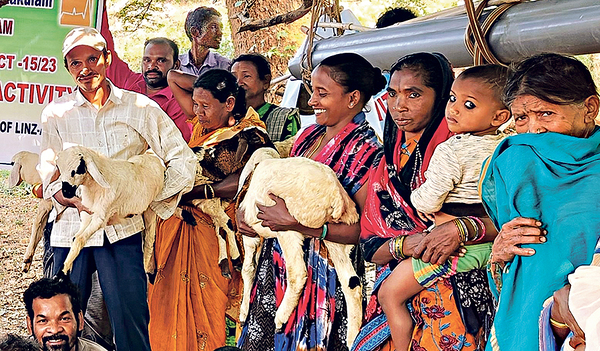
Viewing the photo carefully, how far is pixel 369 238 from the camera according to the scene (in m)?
3.31

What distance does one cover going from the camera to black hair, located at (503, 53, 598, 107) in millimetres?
2408

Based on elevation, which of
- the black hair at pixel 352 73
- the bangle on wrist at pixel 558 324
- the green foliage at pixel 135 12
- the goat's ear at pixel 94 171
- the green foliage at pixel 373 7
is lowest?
the bangle on wrist at pixel 558 324

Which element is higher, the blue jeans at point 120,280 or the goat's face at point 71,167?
the goat's face at point 71,167

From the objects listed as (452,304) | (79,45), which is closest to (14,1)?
(79,45)

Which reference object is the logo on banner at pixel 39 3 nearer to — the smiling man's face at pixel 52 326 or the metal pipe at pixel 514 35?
the smiling man's face at pixel 52 326

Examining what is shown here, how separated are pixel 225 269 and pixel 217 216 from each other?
31 cm

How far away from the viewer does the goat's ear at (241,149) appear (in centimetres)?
448

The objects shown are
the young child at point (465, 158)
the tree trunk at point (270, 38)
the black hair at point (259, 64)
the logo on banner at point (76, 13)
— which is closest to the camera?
the young child at point (465, 158)

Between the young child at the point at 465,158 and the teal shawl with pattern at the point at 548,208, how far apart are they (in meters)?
0.34

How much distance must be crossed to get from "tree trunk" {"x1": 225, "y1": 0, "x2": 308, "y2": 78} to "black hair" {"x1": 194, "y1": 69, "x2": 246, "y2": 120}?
370 cm

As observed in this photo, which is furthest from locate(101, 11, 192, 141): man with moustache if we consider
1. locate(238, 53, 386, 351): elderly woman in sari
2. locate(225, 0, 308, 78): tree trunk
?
locate(225, 0, 308, 78): tree trunk

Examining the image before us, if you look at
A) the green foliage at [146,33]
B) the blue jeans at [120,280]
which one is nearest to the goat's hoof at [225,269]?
the blue jeans at [120,280]

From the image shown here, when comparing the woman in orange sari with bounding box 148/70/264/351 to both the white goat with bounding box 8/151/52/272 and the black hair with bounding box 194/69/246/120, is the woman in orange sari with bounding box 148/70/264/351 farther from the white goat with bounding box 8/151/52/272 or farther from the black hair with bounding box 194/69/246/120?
the white goat with bounding box 8/151/52/272

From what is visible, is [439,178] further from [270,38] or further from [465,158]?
[270,38]
